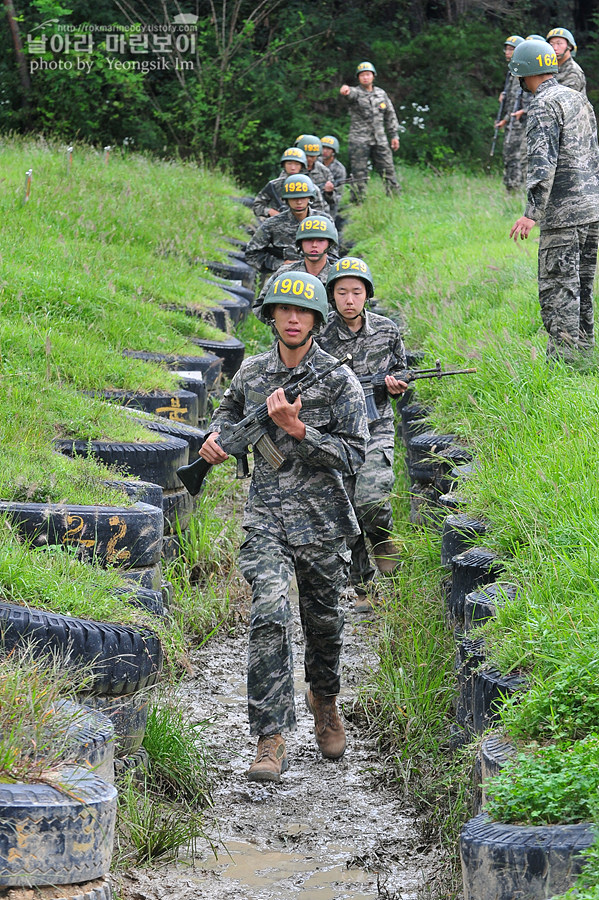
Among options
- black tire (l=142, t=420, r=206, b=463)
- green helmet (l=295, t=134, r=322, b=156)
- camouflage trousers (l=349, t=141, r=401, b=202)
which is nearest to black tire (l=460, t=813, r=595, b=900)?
black tire (l=142, t=420, r=206, b=463)

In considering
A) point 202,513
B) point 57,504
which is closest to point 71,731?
point 57,504

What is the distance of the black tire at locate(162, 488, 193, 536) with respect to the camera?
676cm

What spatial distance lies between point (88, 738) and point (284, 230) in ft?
26.6

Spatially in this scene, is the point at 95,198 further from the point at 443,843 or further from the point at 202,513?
the point at 443,843

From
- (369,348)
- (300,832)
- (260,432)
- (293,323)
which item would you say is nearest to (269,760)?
(300,832)

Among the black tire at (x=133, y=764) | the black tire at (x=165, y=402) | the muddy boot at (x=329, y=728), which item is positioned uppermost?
the black tire at (x=165, y=402)

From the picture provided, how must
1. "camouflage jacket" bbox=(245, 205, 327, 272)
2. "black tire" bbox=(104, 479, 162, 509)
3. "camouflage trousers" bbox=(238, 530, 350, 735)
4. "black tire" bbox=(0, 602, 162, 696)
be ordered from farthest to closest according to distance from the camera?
1. "camouflage jacket" bbox=(245, 205, 327, 272)
2. "black tire" bbox=(104, 479, 162, 509)
3. "camouflage trousers" bbox=(238, 530, 350, 735)
4. "black tire" bbox=(0, 602, 162, 696)

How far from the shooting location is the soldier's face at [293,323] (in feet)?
17.1

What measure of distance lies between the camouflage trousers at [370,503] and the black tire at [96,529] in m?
2.06

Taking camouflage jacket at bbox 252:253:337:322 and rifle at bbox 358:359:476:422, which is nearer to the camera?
rifle at bbox 358:359:476:422

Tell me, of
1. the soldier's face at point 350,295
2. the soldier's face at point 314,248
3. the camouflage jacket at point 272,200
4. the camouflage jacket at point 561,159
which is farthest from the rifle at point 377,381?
the camouflage jacket at point 272,200

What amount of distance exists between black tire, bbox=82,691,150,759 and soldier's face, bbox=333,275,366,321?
3393 millimetres

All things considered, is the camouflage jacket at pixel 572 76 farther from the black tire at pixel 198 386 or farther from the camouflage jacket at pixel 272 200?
the black tire at pixel 198 386

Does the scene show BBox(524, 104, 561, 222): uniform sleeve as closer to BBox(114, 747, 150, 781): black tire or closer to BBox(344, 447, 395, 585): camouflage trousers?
BBox(344, 447, 395, 585): camouflage trousers
